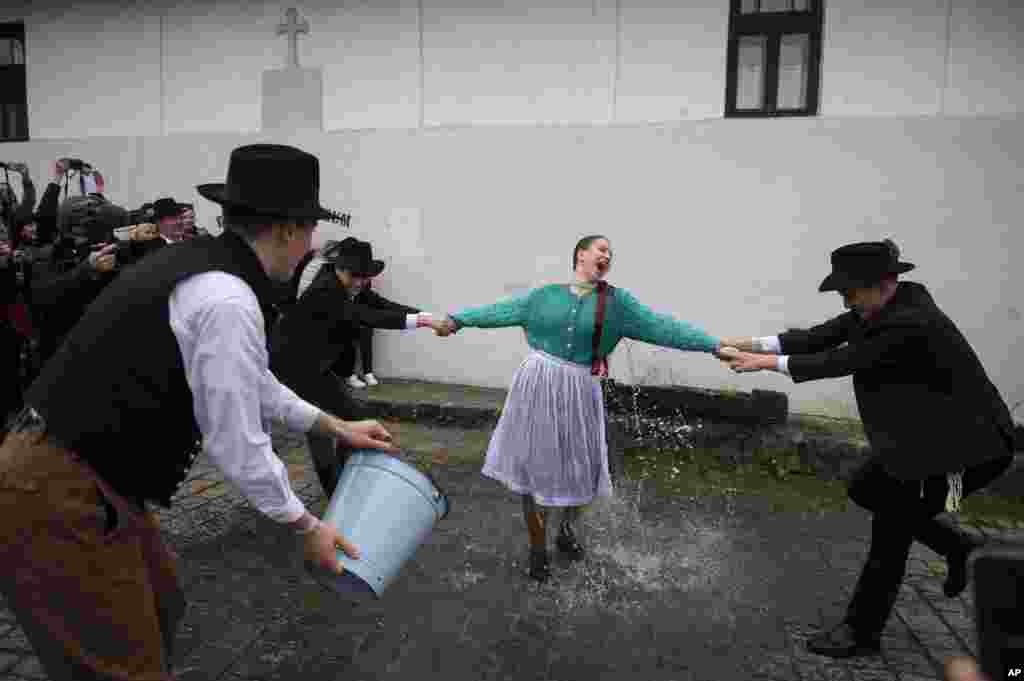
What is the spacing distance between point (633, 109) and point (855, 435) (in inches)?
146

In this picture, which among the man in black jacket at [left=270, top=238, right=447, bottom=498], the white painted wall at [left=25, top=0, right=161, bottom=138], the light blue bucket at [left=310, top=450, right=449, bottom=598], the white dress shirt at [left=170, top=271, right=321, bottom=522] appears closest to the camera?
the white dress shirt at [left=170, top=271, right=321, bottom=522]

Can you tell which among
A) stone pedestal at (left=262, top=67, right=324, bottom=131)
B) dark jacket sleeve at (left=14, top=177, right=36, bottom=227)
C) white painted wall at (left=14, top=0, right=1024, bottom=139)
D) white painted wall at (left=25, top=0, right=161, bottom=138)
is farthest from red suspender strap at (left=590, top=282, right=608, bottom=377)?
white painted wall at (left=25, top=0, right=161, bottom=138)

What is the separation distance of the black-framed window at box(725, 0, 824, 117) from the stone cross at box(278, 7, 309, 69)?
182 inches

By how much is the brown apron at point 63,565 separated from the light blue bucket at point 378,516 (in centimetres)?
61

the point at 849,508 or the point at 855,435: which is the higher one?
the point at 855,435

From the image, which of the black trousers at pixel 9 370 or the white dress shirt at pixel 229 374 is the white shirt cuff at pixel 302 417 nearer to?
the white dress shirt at pixel 229 374

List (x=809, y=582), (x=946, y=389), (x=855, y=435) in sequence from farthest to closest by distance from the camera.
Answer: (x=855, y=435) → (x=809, y=582) → (x=946, y=389)

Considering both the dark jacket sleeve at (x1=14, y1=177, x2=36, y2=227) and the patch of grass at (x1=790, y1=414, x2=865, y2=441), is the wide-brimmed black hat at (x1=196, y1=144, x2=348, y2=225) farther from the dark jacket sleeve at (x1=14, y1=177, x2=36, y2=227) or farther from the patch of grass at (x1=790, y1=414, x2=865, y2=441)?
the dark jacket sleeve at (x1=14, y1=177, x2=36, y2=227)

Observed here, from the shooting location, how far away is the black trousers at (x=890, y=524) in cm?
346

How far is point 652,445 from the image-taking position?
661cm

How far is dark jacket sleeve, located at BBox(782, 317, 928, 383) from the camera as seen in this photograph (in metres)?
3.37

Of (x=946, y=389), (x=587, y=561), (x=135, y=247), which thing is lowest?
(x=587, y=561)

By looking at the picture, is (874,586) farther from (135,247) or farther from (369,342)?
(369,342)

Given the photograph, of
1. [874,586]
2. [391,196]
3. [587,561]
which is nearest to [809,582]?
[874,586]
